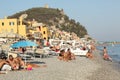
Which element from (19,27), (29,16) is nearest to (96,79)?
(19,27)

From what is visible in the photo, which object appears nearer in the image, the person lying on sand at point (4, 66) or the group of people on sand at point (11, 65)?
the person lying on sand at point (4, 66)

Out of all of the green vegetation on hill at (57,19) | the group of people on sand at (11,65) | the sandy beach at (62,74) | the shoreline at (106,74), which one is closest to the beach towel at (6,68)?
the group of people on sand at (11,65)

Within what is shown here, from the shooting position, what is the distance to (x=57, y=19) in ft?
503

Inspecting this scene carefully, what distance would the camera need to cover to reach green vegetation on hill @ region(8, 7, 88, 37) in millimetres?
148625

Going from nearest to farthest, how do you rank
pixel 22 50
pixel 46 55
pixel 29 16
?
pixel 22 50 → pixel 46 55 → pixel 29 16

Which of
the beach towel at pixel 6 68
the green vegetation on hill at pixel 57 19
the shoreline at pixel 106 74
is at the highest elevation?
the green vegetation on hill at pixel 57 19

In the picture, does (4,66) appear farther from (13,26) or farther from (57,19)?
(57,19)

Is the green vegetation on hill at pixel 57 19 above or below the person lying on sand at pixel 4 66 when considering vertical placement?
above

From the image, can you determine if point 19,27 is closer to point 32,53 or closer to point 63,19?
point 32,53

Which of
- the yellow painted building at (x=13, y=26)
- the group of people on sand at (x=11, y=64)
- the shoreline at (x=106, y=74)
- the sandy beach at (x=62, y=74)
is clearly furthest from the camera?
the yellow painted building at (x=13, y=26)

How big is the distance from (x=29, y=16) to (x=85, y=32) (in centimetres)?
2811

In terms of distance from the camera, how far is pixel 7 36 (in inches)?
1547

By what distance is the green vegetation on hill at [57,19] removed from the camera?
488 feet

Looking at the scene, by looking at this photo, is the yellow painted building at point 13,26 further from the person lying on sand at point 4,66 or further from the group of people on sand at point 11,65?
the person lying on sand at point 4,66
